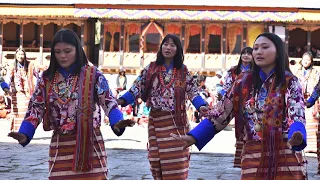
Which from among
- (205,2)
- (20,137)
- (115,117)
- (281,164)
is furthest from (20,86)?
(205,2)

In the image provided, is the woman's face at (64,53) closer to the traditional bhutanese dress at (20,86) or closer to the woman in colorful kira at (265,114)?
the woman in colorful kira at (265,114)

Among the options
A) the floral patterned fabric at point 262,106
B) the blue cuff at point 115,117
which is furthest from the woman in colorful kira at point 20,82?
the floral patterned fabric at point 262,106

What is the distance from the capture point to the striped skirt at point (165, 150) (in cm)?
683

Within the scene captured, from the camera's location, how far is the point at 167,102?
277 inches

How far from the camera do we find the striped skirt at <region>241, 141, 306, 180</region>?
14.4 feet

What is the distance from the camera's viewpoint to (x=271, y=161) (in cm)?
436

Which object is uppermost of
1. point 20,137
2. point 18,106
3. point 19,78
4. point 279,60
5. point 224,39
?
point 224,39

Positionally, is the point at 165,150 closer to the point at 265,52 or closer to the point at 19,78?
the point at 265,52

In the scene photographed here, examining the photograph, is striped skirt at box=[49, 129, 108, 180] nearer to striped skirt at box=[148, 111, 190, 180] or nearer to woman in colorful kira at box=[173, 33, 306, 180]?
woman in colorful kira at box=[173, 33, 306, 180]

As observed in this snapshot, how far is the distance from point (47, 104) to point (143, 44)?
26.1m

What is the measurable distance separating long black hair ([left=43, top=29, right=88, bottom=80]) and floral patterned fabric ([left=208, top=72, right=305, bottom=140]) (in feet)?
3.57

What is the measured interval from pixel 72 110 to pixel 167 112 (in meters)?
2.22

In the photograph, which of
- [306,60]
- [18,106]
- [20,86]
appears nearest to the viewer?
[306,60]

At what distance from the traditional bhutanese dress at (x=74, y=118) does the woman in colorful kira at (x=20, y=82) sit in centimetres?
659
